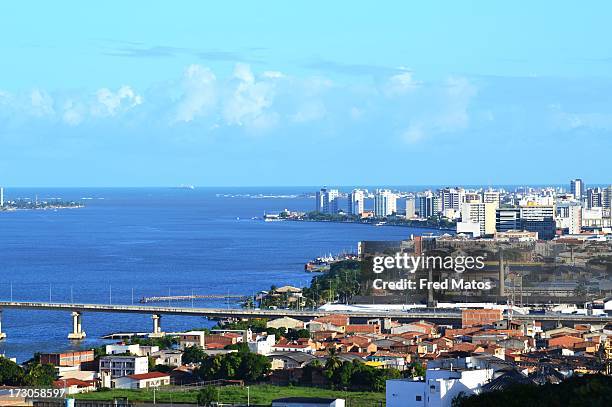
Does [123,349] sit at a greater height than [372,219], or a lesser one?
lesser

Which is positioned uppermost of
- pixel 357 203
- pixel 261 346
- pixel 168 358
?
pixel 357 203

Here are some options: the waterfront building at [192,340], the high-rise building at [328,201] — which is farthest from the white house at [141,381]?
the high-rise building at [328,201]

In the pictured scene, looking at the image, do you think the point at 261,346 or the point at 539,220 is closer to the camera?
the point at 261,346

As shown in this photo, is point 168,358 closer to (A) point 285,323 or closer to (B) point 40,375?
(B) point 40,375

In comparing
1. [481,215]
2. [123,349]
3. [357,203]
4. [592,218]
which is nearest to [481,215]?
[481,215]

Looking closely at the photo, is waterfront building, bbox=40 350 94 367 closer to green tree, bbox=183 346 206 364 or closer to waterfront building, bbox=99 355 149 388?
waterfront building, bbox=99 355 149 388

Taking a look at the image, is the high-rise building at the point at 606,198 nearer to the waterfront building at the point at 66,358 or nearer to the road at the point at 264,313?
the road at the point at 264,313
